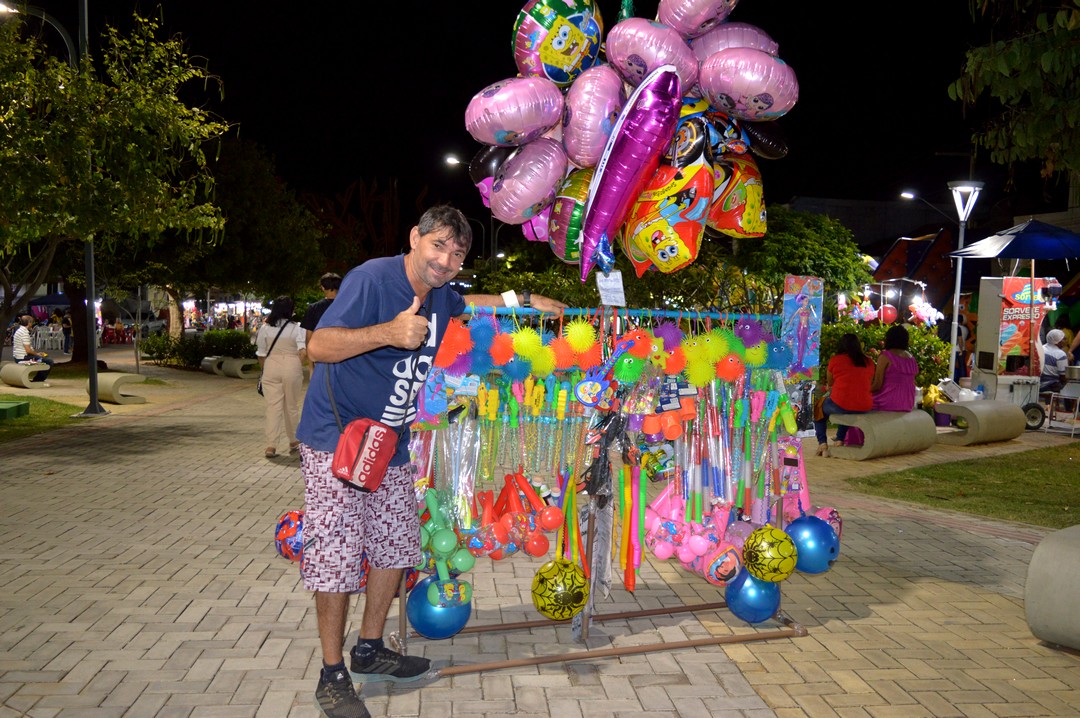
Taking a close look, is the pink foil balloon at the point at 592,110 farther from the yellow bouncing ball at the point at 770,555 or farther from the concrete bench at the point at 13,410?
the concrete bench at the point at 13,410

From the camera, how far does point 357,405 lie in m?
3.39

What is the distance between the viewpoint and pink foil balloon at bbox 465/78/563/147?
3979mm

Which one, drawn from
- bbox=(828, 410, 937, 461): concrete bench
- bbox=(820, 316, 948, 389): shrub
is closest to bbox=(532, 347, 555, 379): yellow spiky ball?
bbox=(828, 410, 937, 461): concrete bench

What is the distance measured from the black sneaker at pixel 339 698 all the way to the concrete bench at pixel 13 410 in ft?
34.5

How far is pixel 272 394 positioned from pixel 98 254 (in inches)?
501

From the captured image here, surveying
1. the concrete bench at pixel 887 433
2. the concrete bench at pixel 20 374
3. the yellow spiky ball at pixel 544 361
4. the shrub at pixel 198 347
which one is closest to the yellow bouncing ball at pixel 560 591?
the yellow spiky ball at pixel 544 361

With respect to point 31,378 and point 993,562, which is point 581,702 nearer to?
point 993,562

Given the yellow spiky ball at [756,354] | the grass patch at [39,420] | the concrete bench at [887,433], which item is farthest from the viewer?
the grass patch at [39,420]

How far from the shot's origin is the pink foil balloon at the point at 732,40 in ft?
13.6

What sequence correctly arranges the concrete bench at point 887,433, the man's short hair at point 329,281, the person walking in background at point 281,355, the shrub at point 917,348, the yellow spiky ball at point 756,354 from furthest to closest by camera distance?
1. the shrub at point 917,348
2. the concrete bench at point 887,433
3. the person walking in background at point 281,355
4. the man's short hair at point 329,281
5. the yellow spiky ball at point 756,354

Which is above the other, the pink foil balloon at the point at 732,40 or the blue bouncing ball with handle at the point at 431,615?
the pink foil balloon at the point at 732,40

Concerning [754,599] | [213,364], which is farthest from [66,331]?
[754,599]

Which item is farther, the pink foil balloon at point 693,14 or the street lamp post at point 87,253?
the street lamp post at point 87,253

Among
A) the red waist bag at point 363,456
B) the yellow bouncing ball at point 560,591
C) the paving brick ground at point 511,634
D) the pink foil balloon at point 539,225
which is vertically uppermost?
the pink foil balloon at point 539,225
